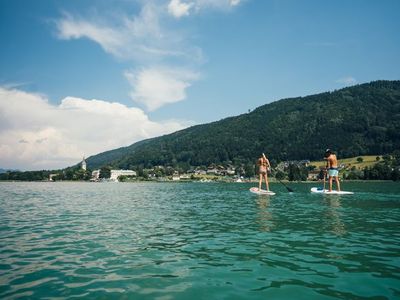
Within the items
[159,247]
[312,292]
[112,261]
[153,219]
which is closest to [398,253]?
[312,292]

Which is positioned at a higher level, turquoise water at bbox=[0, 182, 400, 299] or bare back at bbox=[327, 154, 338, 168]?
bare back at bbox=[327, 154, 338, 168]

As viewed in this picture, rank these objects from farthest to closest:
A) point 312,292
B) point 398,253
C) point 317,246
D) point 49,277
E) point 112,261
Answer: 1. point 317,246
2. point 398,253
3. point 112,261
4. point 49,277
5. point 312,292

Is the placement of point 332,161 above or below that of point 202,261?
above

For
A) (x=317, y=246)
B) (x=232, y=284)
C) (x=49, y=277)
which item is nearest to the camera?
(x=232, y=284)

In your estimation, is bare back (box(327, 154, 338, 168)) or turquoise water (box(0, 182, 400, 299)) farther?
bare back (box(327, 154, 338, 168))

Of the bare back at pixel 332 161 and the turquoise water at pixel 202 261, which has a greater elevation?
the bare back at pixel 332 161

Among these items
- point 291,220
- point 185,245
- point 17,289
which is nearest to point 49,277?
point 17,289

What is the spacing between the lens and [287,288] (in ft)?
31.2

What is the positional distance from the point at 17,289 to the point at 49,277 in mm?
1208

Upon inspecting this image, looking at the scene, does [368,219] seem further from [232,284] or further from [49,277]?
[49,277]

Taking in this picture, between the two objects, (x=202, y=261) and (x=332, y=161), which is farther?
(x=332, y=161)

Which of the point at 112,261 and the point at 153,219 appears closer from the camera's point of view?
the point at 112,261

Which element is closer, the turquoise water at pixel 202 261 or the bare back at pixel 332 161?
the turquoise water at pixel 202 261

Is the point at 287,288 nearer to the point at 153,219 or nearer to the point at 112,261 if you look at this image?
the point at 112,261
